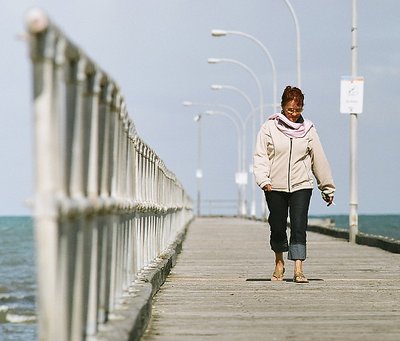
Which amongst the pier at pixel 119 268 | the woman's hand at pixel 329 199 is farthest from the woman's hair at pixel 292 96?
the pier at pixel 119 268

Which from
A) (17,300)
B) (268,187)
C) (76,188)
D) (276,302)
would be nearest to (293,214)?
(268,187)

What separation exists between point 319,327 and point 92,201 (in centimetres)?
312

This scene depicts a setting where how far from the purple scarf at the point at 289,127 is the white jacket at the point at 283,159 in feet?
0.12

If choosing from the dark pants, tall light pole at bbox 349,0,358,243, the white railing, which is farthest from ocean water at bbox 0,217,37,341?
the white railing

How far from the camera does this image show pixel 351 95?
1011 inches

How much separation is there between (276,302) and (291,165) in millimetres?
2386

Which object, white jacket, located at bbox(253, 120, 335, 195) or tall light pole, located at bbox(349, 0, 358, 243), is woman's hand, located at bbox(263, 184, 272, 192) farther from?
tall light pole, located at bbox(349, 0, 358, 243)

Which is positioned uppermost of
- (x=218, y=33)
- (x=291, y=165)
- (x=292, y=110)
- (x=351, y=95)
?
(x=218, y=33)

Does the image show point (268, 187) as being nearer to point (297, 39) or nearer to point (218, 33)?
point (297, 39)

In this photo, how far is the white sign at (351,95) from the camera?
25312 mm

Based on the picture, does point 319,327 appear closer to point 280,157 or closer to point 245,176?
point 280,157

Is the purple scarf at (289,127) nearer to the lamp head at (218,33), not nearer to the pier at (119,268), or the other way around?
the pier at (119,268)

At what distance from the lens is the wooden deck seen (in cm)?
859

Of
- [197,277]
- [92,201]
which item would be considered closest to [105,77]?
[92,201]
